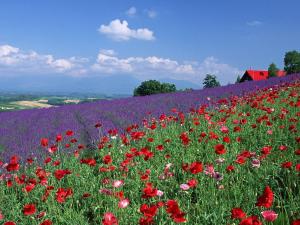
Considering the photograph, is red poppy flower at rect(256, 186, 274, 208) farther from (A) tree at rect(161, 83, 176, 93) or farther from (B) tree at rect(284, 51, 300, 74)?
(B) tree at rect(284, 51, 300, 74)

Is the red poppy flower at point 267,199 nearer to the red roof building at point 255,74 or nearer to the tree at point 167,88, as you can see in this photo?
the tree at point 167,88

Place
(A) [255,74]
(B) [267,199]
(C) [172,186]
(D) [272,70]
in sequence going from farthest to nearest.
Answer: (A) [255,74], (D) [272,70], (C) [172,186], (B) [267,199]

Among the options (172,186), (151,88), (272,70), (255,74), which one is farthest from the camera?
(255,74)

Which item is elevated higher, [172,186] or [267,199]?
[267,199]

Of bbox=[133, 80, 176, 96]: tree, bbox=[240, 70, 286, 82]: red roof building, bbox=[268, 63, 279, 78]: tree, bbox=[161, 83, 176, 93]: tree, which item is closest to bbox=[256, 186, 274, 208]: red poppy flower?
bbox=[133, 80, 176, 96]: tree

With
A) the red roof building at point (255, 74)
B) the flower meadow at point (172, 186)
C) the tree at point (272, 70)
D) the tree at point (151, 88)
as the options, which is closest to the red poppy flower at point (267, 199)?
the flower meadow at point (172, 186)

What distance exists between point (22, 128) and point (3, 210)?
5298 millimetres

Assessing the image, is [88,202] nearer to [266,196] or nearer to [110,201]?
[110,201]

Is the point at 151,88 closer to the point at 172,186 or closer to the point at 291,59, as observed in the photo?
the point at 291,59

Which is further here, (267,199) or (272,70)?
(272,70)

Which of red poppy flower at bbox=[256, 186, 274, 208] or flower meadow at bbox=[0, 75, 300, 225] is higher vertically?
red poppy flower at bbox=[256, 186, 274, 208]

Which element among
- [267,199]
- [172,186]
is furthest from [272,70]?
[267,199]

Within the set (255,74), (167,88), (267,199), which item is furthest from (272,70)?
(267,199)

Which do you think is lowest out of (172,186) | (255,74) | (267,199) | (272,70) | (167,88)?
(172,186)
